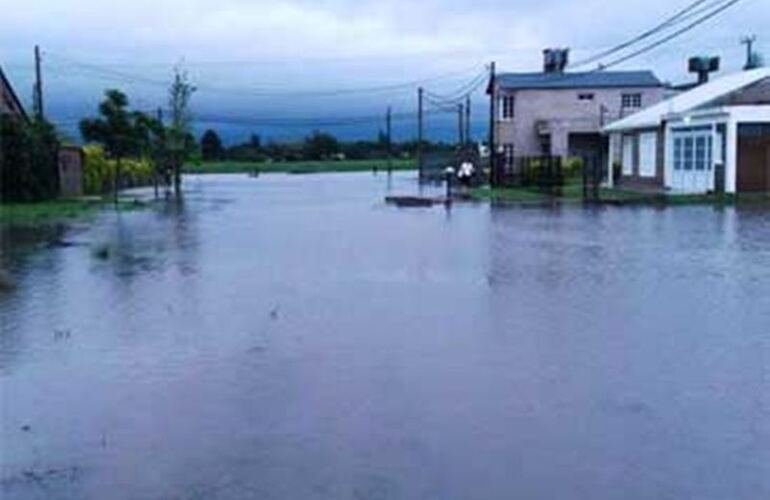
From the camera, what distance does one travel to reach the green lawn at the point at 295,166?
11644 centimetres

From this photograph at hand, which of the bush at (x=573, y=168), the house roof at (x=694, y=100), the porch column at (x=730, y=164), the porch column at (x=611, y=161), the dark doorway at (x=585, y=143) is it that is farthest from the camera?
the dark doorway at (x=585, y=143)

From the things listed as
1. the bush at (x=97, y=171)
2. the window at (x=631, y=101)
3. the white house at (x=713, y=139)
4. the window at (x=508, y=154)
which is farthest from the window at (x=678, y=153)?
the window at (x=631, y=101)

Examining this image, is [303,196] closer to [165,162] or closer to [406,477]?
[165,162]

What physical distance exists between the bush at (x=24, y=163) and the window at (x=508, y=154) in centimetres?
2425

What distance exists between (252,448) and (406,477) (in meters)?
1.13

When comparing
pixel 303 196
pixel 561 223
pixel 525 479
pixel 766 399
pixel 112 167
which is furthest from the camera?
pixel 112 167

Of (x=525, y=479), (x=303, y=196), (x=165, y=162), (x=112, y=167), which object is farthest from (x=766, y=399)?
(x=165, y=162)

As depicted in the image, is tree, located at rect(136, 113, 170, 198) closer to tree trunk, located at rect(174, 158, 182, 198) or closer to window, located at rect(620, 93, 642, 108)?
tree trunk, located at rect(174, 158, 182, 198)

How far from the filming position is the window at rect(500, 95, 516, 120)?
75500mm

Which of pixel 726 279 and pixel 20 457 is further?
pixel 726 279

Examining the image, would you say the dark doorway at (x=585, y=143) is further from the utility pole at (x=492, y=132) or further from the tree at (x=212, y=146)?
the tree at (x=212, y=146)

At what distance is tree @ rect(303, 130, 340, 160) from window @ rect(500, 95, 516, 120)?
67.1 m

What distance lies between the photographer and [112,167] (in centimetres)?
5994

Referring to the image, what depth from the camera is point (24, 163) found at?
138 ft
